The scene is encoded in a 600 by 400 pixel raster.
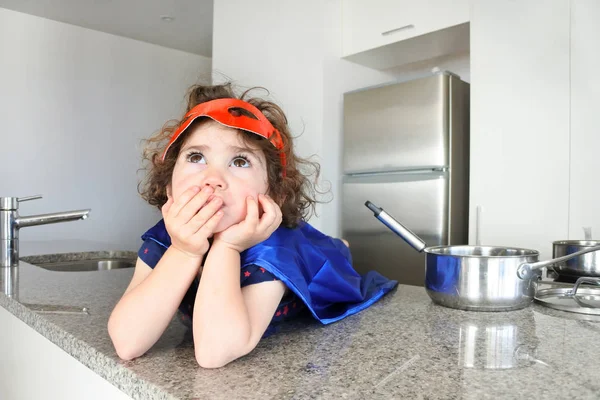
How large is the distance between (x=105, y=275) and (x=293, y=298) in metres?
0.66

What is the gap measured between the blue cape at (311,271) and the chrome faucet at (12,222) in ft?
2.52

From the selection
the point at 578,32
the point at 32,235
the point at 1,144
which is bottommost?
the point at 32,235

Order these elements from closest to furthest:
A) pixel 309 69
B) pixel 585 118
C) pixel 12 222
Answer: pixel 12 222 → pixel 585 118 → pixel 309 69

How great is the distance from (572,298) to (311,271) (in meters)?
0.47

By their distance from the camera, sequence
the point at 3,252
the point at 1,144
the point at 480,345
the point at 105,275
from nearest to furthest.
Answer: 1. the point at 480,345
2. the point at 105,275
3. the point at 3,252
4. the point at 1,144

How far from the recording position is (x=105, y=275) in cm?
117

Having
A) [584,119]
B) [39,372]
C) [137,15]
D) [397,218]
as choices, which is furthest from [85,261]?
[137,15]

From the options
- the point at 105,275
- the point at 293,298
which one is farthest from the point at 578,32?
the point at 105,275

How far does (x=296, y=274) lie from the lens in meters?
0.61

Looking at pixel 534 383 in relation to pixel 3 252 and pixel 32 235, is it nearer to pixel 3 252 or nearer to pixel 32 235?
pixel 3 252

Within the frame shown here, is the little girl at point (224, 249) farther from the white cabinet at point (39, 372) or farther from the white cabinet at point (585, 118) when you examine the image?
the white cabinet at point (585, 118)

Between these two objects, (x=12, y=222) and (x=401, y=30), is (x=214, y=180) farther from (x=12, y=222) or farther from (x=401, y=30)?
(x=401, y=30)

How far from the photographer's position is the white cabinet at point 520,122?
74.1 inches

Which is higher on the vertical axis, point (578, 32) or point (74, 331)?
point (578, 32)
